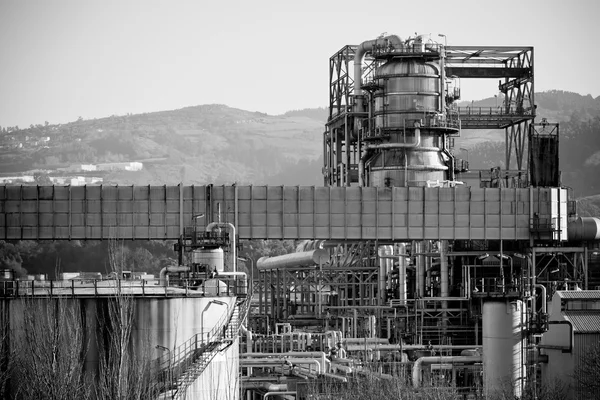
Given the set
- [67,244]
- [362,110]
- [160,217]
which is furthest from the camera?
[67,244]

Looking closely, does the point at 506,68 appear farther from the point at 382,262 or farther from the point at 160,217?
the point at 160,217

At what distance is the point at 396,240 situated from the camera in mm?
78312

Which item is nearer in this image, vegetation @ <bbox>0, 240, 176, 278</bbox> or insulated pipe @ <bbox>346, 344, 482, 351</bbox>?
insulated pipe @ <bbox>346, 344, 482, 351</bbox>

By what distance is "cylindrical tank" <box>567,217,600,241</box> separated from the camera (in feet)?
261

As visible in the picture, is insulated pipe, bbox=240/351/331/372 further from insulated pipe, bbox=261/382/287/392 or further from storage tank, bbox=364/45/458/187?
storage tank, bbox=364/45/458/187

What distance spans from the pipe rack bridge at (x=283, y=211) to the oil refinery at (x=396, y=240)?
0.25 feet

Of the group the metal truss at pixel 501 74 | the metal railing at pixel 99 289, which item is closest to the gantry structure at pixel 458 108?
the metal truss at pixel 501 74

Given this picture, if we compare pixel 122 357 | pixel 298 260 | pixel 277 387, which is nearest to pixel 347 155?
pixel 298 260

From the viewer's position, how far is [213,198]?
76.1 meters

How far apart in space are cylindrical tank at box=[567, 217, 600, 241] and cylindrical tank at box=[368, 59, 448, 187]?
877cm

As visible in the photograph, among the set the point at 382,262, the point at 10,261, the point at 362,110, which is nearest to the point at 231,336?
the point at 382,262

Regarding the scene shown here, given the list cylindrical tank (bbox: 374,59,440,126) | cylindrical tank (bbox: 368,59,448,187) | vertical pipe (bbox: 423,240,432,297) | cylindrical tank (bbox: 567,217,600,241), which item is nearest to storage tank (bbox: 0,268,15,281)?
cylindrical tank (bbox: 368,59,448,187)

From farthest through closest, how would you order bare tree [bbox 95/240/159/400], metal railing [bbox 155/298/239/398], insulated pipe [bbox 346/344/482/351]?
insulated pipe [bbox 346/344/482/351]
metal railing [bbox 155/298/239/398]
bare tree [bbox 95/240/159/400]

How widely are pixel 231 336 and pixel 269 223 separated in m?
29.6
